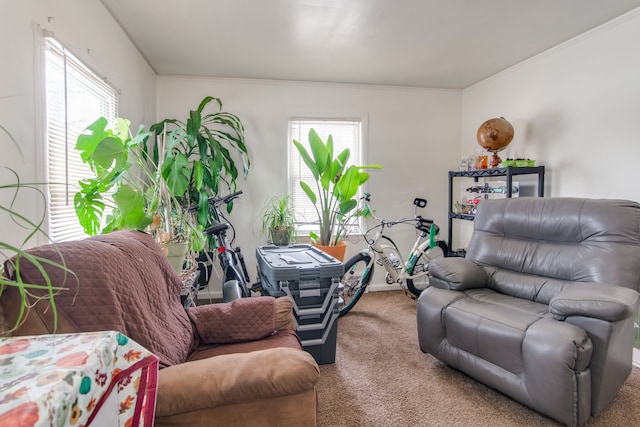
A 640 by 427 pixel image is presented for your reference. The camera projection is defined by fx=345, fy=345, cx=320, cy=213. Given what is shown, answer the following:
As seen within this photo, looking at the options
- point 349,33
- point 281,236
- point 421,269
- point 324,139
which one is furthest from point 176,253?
point 421,269

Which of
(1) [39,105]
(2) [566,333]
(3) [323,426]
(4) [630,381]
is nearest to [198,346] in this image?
(3) [323,426]

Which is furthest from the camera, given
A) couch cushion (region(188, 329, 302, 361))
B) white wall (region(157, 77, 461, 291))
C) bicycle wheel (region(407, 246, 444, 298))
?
white wall (region(157, 77, 461, 291))

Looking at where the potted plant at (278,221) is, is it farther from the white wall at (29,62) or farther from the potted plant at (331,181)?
the white wall at (29,62)

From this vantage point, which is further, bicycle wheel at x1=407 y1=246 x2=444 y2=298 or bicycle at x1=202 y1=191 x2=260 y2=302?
bicycle wheel at x1=407 y1=246 x2=444 y2=298

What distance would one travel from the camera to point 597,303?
1.64m

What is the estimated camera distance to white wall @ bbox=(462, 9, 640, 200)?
2479 mm

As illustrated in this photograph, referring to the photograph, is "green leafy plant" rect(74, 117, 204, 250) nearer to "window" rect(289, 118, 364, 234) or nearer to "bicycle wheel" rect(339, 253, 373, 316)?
"bicycle wheel" rect(339, 253, 373, 316)

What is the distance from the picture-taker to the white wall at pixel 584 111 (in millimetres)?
2479

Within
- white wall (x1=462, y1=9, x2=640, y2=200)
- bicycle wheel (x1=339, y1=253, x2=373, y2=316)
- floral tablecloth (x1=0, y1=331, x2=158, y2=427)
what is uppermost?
white wall (x1=462, y1=9, x2=640, y2=200)

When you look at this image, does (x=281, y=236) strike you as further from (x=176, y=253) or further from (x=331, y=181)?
(x=176, y=253)

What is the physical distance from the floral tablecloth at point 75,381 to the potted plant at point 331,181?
2815 millimetres

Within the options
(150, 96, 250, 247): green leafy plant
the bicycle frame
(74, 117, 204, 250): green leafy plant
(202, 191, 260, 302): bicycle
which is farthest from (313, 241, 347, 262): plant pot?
(74, 117, 204, 250): green leafy plant

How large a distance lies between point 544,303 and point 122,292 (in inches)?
91.3

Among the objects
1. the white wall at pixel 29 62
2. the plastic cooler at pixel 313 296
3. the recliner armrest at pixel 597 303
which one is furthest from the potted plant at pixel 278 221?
the recliner armrest at pixel 597 303
